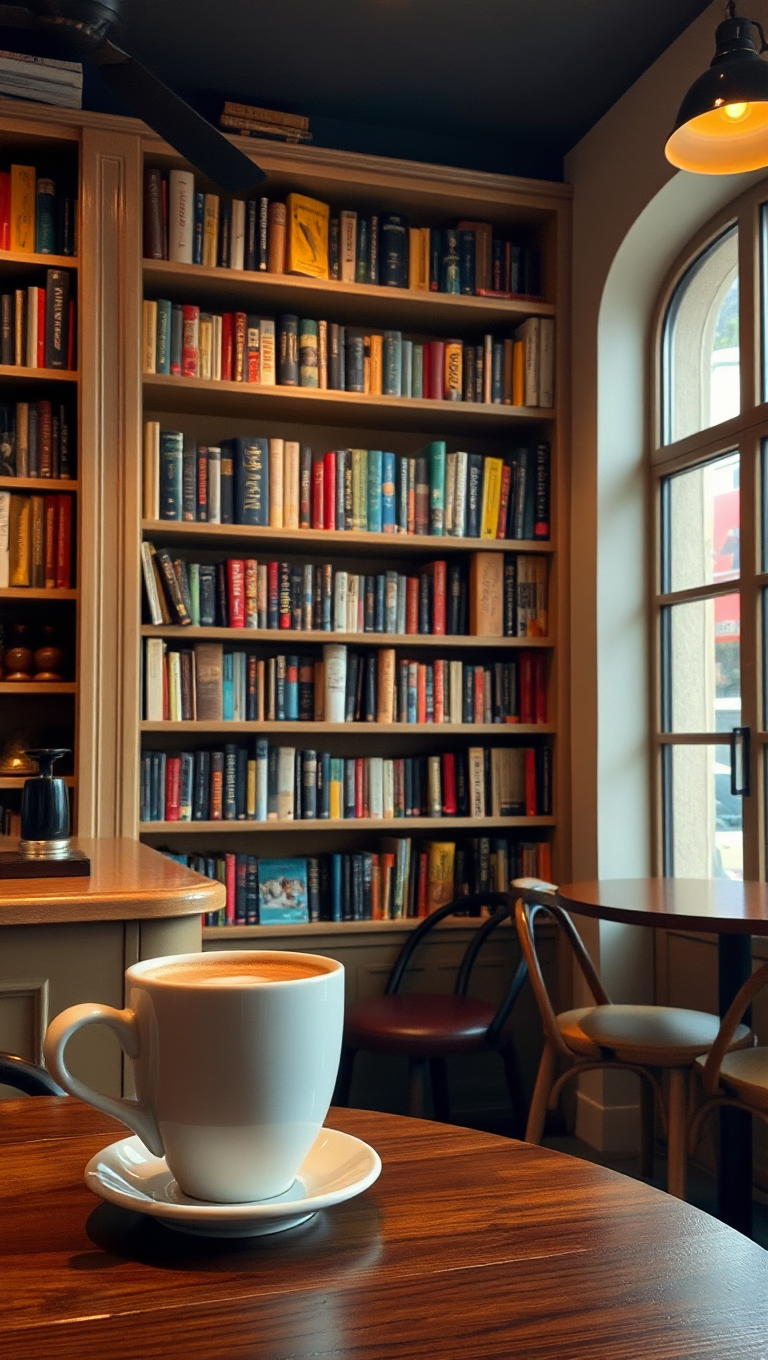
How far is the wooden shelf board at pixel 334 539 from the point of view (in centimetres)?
340

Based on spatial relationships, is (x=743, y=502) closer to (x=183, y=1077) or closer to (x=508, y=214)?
(x=508, y=214)

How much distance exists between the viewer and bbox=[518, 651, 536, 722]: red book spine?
3781 mm

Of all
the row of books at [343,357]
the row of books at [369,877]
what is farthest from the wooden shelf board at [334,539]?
the row of books at [369,877]

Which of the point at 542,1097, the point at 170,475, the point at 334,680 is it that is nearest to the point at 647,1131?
the point at 542,1097

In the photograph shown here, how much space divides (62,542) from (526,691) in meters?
1.51

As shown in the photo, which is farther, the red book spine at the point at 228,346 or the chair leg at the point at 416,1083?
the red book spine at the point at 228,346

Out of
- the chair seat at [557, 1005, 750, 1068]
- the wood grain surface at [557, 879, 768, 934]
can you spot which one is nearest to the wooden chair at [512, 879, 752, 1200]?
the chair seat at [557, 1005, 750, 1068]

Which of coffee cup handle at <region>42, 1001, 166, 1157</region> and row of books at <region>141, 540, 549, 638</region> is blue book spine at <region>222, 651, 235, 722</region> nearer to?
row of books at <region>141, 540, 549, 638</region>

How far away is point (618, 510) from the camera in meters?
3.62

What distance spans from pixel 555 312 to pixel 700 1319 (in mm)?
3560

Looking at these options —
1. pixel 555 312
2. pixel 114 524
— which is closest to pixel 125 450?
pixel 114 524

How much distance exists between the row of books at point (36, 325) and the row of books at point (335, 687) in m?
0.84

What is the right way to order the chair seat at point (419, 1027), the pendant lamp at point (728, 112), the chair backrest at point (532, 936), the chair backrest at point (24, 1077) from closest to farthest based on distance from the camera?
the chair backrest at point (24, 1077)
the pendant lamp at point (728, 112)
the chair backrest at point (532, 936)
the chair seat at point (419, 1027)

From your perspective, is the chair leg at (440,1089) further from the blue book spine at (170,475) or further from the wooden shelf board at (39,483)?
the wooden shelf board at (39,483)
